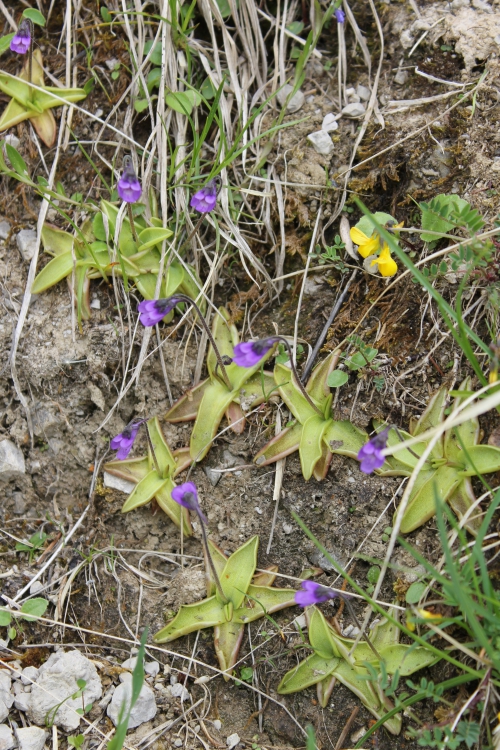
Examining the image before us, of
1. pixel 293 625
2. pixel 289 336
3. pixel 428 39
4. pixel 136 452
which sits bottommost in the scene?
pixel 293 625

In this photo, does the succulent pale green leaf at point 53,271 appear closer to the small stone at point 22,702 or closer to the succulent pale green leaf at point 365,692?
the small stone at point 22,702

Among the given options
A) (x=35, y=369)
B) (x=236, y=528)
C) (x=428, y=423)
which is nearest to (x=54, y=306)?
(x=35, y=369)

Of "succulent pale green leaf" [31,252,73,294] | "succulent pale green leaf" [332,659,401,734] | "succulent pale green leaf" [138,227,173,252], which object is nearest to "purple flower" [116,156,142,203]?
"succulent pale green leaf" [138,227,173,252]

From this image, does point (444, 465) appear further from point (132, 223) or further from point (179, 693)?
point (132, 223)

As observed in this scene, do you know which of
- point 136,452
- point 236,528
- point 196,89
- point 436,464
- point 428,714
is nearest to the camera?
point 428,714

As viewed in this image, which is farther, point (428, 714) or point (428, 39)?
point (428, 39)

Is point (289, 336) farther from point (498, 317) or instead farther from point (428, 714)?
point (428, 714)

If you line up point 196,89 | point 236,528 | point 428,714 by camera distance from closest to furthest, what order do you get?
point 428,714
point 236,528
point 196,89
